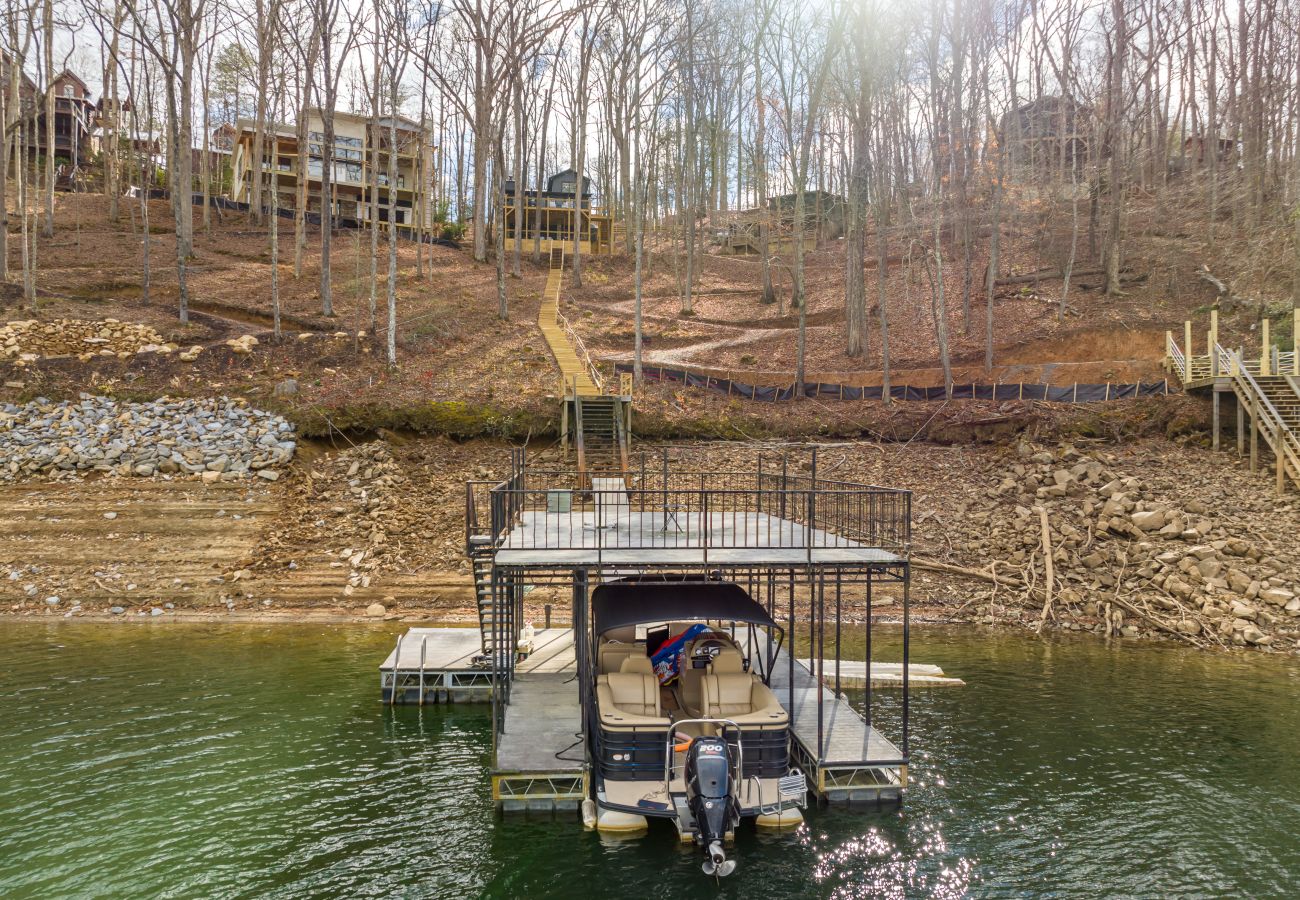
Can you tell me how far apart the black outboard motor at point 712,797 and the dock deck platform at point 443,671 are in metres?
6.62

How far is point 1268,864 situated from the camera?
32.6 ft

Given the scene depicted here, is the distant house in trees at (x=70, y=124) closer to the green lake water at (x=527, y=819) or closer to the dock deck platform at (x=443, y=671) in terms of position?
the green lake water at (x=527, y=819)

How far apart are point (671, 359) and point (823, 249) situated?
2471 centimetres

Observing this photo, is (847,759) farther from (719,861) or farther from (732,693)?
(719,861)

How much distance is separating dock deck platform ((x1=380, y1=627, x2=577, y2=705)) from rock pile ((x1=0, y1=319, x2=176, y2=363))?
2199cm

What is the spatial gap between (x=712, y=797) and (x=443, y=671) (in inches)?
322

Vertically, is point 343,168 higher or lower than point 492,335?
higher

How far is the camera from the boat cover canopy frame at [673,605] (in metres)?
10.9

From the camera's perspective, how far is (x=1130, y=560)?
72.3 feet

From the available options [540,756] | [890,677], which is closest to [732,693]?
[540,756]

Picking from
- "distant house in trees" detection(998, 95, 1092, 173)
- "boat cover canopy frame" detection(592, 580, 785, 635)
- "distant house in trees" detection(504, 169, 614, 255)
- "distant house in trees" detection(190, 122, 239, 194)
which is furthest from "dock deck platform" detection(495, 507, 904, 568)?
"distant house in trees" detection(190, 122, 239, 194)

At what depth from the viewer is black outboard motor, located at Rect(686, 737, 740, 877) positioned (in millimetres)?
8953

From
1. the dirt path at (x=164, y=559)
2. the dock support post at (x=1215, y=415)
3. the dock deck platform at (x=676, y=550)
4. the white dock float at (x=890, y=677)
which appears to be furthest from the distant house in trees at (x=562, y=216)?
the dock deck platform at (x=676, y=550)

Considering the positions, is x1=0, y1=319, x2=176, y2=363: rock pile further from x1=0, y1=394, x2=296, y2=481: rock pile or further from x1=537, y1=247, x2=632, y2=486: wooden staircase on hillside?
x1=537, y1=247, x2=632, y2=486: wooden staircase on hillside
